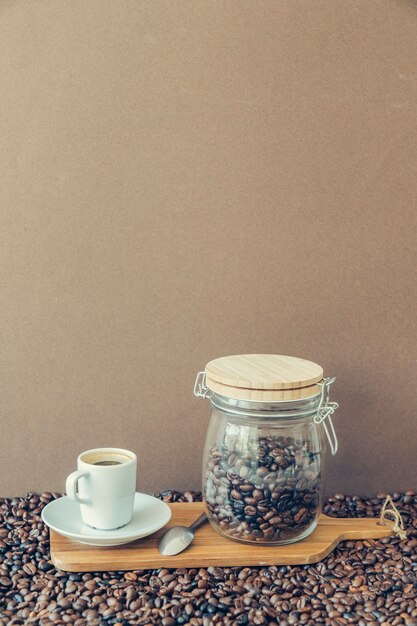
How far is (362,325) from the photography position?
1307mm

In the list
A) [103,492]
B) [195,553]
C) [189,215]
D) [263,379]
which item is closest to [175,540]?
[195,553]

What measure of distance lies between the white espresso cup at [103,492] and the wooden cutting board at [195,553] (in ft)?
0.15

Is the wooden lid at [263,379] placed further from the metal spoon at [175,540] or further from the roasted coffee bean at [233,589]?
the metal spoon at [175,540]

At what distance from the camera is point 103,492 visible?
3.54ft

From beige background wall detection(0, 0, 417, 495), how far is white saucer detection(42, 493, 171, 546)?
0.42 feet

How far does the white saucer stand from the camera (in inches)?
42.0

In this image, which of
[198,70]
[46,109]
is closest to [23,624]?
[46,109]

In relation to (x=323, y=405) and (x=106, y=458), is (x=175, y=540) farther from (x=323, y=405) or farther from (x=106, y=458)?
(x=323, y=405)

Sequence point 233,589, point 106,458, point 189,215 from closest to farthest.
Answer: point 233,589 → point 106,458 → point 189,215

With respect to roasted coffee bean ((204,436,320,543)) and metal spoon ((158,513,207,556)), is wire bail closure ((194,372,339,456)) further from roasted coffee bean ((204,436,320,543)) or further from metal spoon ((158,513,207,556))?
metal spoon ((158,513,207,556))

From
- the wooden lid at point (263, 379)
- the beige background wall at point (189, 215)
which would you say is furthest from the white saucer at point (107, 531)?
the wooden lid at point (263, 379)

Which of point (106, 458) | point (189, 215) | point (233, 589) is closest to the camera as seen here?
point (233, 589)

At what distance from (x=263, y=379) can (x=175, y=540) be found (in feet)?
1.02

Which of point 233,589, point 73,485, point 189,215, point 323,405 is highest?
point 189,215
